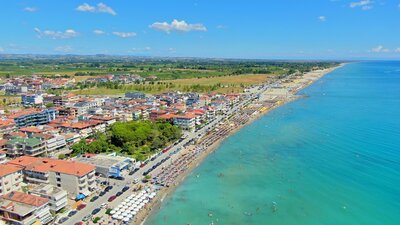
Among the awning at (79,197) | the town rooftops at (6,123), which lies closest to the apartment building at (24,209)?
Result: the awning at (79,197)

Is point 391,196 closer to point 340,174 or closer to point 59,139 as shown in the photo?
point 340,174

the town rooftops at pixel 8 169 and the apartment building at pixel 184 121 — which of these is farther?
the apartment building at pixel 184 121

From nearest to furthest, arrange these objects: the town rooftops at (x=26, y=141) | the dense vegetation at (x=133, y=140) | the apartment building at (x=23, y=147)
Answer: the apartment building at (x=23, y=147)
the town rooftops at (x=26, y=141)
the dense vegetation at (x=133, y=140)

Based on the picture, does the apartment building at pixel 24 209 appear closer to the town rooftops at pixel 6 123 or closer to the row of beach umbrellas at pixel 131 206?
the row of beach umbrellas at pixel 131 206

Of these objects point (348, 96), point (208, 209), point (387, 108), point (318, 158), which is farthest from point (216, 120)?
point (348, 96)

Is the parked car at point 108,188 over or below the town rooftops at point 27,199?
below

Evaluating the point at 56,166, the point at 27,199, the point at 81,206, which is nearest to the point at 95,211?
the point at 81,206

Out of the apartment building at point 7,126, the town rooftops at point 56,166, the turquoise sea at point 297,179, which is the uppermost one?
the town rooftops at point 56,166
